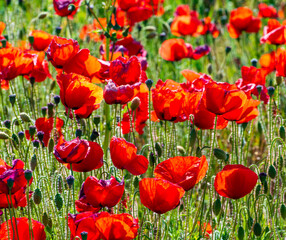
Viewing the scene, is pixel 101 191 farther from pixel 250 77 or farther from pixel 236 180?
pixel 250 77

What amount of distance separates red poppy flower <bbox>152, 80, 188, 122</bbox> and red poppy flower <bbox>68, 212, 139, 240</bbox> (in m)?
0.57

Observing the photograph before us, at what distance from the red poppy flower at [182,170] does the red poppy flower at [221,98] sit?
21 cm

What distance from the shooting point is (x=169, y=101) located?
2111 millimetres

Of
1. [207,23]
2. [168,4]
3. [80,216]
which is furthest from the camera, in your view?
[168,4]

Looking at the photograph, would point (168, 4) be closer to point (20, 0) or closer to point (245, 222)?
point (20, 0)

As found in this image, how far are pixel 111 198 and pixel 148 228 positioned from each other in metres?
0.58

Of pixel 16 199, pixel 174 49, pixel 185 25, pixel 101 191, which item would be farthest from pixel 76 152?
pixel 185 25

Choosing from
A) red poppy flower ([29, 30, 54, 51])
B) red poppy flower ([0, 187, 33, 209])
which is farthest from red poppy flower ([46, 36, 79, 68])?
red poppy flower ([29, 30, 54, 51])

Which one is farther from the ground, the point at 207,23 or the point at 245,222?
the point at 207,23

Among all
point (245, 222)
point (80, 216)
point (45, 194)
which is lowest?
point (245, 222)

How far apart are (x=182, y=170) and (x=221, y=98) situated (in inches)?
11.6

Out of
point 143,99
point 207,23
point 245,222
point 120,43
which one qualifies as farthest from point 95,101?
point 207,23

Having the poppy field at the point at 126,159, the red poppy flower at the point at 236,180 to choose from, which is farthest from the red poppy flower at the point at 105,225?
the red poppy flower at the point at 236,180

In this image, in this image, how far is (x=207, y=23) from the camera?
426cm
